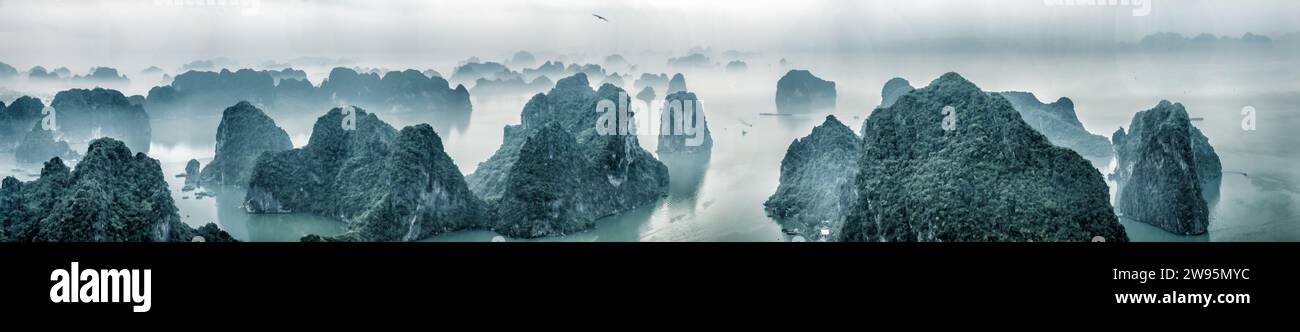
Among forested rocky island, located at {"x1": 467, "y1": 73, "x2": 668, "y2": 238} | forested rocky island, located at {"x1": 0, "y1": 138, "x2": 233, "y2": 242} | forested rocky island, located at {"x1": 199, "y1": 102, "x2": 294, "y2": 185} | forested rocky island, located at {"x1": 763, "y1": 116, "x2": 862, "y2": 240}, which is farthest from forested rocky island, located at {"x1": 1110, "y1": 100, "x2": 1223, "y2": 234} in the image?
forested rocky island, located at {"x1": 199, "y1": 102, "x2": 294, "y2": 185}

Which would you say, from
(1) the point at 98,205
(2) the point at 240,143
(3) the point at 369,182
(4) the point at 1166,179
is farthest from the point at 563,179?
(4) the point at 1166,179

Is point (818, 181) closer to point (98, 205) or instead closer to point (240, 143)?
point (98, 205)

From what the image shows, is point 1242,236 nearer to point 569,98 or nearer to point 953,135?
point 953,135

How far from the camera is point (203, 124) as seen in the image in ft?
109

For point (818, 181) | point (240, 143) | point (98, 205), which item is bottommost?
point (98, 205)

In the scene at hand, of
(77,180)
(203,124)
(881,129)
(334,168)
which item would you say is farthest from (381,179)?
(203,124)

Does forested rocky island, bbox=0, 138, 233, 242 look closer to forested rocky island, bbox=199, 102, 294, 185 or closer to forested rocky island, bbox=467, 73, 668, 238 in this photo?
forested rocky island, bbox=467, 73, 668, 238

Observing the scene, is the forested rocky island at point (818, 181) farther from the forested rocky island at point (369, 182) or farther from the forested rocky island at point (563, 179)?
the forested rocky island at point (369, 182)

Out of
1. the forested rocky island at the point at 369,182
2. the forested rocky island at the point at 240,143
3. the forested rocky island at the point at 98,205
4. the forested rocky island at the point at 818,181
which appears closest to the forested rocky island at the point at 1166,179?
the forested rocky island at the point at 818,181

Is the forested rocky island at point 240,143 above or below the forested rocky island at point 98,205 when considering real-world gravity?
above

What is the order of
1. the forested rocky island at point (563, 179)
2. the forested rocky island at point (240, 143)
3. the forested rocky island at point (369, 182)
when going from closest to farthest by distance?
the forested rocky island at point (369, 182) < the forested rocky island at point (563, 179) < the forested rocky island at point (240, 143)
